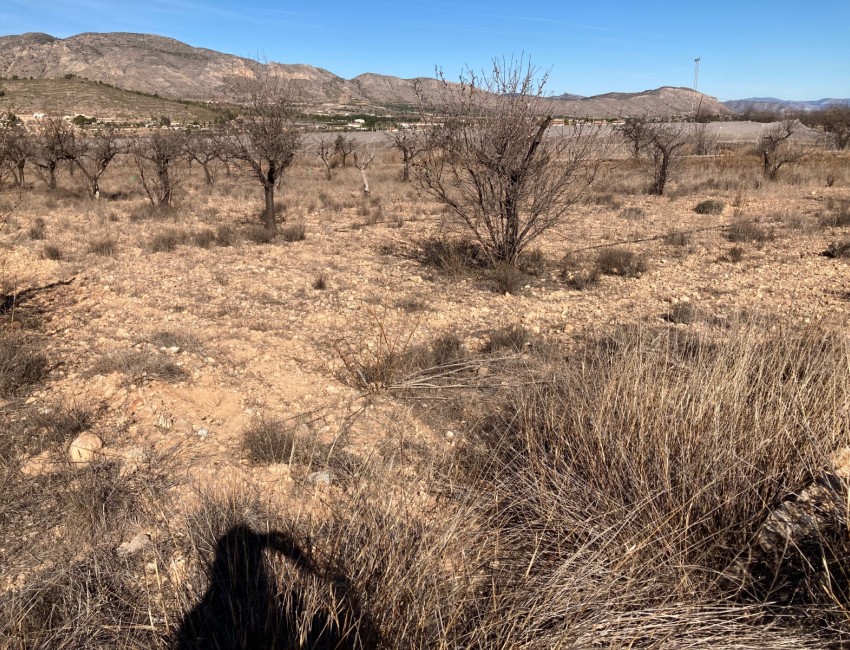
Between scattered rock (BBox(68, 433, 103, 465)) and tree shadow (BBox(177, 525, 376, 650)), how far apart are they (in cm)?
163

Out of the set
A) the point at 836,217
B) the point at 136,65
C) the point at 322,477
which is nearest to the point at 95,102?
the point at 136,65

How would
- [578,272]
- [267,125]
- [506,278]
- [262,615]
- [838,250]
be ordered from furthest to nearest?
[267,125], [838,250], [578,272], [506,278], [262,615]

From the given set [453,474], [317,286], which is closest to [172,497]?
[453,474]

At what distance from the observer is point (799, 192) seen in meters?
14.8

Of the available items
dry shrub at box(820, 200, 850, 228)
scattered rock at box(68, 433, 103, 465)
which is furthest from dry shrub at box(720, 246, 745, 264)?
scattered rock at box(68, 433, 103, 465)

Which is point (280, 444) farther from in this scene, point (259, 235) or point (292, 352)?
point (259, 235)

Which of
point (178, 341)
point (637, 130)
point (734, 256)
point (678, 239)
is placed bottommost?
point (178, 341)

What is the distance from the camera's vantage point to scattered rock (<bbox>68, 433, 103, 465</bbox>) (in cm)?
320

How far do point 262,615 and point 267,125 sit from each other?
1090 centimetres

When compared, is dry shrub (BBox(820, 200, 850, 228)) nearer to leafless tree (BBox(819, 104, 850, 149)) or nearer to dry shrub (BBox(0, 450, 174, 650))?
dry shrub (BBox(0, 450, 174, 650))

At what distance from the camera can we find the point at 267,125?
11.0m

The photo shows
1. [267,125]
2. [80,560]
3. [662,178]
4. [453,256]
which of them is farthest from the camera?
[662,178]

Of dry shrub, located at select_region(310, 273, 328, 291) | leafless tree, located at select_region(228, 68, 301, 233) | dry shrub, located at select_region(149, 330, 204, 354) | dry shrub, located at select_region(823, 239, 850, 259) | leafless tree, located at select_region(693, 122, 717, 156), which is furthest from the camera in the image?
leafless tree, located at select_region(693, 122, 717, 156)

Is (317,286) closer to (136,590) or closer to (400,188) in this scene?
(136,590)
